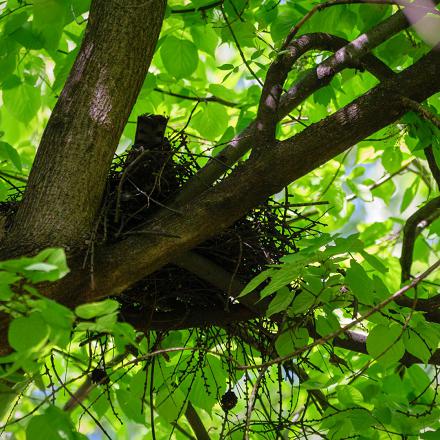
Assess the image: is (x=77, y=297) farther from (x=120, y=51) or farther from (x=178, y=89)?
(x=178, y=89)

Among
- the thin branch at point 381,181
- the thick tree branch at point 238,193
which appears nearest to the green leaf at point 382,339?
the thick tree branch at point 238,193

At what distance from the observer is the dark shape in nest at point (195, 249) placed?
1.71m

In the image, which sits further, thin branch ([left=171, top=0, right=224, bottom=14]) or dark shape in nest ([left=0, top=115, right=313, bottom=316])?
thin branch ([left=171, top=0, right=224, bottom=14])

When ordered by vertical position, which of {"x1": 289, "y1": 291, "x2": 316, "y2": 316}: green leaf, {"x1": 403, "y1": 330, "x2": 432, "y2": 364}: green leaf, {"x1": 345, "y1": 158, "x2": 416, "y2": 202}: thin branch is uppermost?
{"x1": 345, "y1": 158, "x2": 416, "y2": 202}: thin branch

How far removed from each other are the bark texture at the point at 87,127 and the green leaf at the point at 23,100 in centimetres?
118

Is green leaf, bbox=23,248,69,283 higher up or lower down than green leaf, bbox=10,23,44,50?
lower down

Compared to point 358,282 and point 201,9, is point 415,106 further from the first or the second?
point 201,9

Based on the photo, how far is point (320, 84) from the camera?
1.85 m

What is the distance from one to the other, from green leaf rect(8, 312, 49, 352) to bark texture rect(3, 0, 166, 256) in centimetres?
30

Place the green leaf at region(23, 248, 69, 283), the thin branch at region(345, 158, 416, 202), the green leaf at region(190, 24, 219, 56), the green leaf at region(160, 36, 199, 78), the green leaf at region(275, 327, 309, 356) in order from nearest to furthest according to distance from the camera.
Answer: the green leaf at region(23, 248, 69, 283)
the green leaf at region(275, 327, 309, 356)
the green leaf at region(160, 36, 199, 78)
the green leaf at region(190, 24, 219, 56)
the thin branch at region(345, 158, 416, 202)

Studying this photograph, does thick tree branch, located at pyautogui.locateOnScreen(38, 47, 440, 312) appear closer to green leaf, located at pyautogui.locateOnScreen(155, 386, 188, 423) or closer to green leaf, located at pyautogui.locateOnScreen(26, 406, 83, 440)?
green leaf, located at pyautogui.locateOnScreen(26, 406, 83, 440)

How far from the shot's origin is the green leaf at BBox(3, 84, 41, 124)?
281 cm

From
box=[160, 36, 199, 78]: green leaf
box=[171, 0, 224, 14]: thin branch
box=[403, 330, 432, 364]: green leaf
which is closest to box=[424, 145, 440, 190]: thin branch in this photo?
box=[403, 330, 432, 364]: green leaf

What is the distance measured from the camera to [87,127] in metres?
1.58
